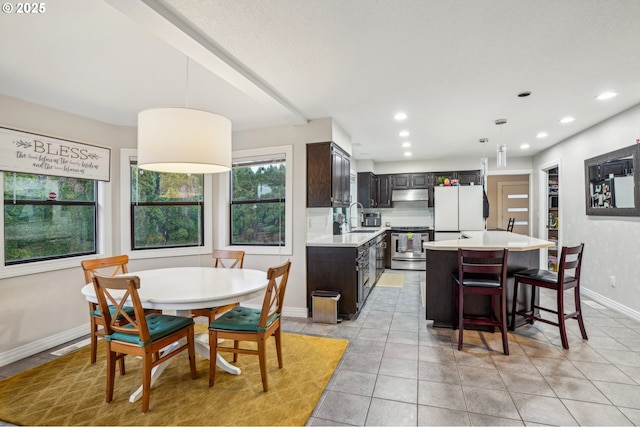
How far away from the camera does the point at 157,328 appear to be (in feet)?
7.09

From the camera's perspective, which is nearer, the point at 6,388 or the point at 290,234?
the point at 6,388

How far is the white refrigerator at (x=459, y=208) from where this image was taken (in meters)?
6.38

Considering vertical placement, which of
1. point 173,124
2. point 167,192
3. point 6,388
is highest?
point 173,124

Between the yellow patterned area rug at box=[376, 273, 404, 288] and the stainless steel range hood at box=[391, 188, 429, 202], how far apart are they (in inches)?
75.4

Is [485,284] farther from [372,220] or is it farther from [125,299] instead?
[372,220]

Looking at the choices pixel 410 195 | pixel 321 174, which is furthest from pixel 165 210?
pixel 410 195

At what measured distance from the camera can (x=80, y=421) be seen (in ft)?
6.21

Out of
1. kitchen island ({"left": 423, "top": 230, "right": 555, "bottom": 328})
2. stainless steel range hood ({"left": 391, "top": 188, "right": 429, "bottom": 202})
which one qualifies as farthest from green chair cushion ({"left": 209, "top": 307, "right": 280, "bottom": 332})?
stainless steel range hood ({"left": 391, "top": 188, "right": 429, "bottom": 202})

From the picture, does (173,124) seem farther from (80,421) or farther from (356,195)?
(356,195)

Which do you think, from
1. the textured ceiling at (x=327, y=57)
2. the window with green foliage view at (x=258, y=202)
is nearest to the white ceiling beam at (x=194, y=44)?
the textured ceiling at (x=327, y=57)

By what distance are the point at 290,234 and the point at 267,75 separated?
1.91 meters

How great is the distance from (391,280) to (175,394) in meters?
4.22

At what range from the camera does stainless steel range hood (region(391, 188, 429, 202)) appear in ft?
23.2

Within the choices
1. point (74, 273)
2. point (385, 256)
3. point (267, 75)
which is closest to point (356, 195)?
point (385, 256)
